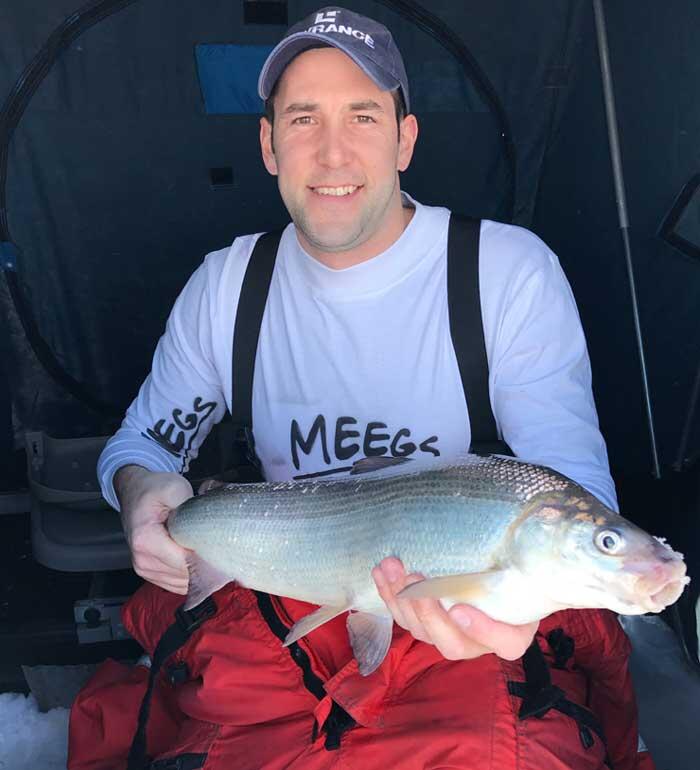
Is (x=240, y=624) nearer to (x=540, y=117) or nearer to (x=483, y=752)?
(x=483, y=752)

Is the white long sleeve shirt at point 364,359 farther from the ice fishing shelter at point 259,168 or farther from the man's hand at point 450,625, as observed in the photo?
the ice fishing shelter at point 259,168

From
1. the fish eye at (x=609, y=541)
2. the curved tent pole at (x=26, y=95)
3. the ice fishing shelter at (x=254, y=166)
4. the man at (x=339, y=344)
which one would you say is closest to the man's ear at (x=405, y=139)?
the man at (x=339, y=344)

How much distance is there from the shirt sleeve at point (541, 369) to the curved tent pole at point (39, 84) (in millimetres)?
1591

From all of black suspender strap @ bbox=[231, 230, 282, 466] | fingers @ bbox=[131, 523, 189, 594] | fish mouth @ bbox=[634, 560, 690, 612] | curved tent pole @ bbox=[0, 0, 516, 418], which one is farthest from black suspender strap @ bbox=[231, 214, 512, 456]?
curved tent pole @ bbox=[0, 0, 516, 418]

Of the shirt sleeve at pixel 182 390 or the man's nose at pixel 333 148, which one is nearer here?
the man's nose at pixel 333 148

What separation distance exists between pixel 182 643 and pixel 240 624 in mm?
186

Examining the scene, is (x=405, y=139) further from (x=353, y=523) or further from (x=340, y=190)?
(x=353, y=523)

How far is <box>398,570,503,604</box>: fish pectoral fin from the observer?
1.63 meters

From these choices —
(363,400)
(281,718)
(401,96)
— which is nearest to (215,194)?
(401,96)

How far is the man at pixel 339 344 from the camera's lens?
7.29ft

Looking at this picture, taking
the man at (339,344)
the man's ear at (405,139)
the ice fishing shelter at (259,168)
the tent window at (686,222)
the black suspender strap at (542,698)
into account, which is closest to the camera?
the black suspender strap at (542,698)

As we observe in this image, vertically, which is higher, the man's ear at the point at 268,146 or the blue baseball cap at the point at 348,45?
the blue baseball cap at the point at 348,45

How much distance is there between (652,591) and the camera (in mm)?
1449

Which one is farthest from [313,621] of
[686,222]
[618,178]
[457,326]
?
[618,178]
